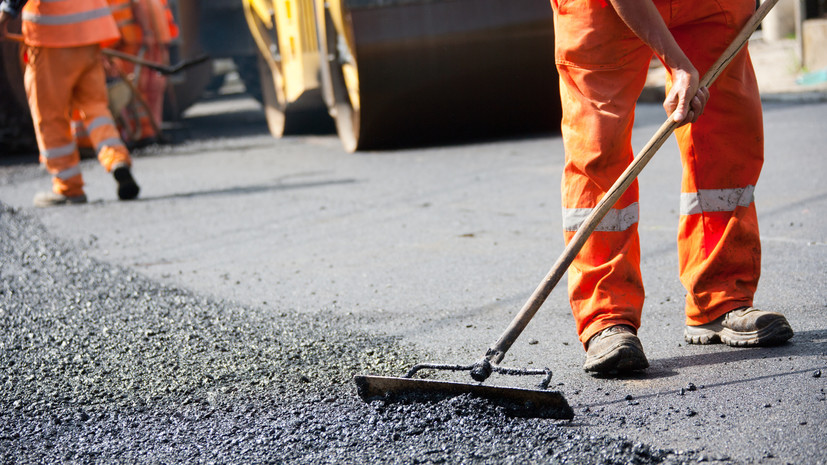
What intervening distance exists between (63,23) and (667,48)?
14.7ft

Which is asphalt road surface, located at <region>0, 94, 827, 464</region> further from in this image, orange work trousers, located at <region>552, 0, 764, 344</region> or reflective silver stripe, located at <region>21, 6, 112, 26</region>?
reflective silver stripe, located at <region>21, 6, 112, 26</region>

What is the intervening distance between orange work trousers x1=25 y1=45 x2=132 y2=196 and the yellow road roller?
5.81 ft

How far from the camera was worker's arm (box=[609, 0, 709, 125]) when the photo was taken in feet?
7.97

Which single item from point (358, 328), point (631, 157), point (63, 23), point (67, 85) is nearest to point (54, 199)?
point (67, 85)

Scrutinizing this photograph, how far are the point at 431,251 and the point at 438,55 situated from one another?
10.7 ft

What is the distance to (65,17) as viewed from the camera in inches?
234

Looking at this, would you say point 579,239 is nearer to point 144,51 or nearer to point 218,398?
point 218,398

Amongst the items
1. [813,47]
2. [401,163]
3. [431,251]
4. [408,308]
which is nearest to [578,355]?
[408,308]

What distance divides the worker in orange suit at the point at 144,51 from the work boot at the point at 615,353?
6.92 m

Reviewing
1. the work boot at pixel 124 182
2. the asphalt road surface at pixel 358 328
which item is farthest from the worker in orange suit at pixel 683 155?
the work boot at pixel 124 182

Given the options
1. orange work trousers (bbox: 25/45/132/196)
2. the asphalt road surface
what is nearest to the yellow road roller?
the asphalt road surface

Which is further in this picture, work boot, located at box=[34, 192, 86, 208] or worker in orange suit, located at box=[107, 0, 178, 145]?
worker in orange suit, located at box=[107, 0, 178, 145]

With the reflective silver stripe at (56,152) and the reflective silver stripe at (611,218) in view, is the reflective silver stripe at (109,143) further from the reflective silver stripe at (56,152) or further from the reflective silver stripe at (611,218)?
the reflective silver stripe at (611,218)

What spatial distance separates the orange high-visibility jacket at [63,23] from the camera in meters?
5.89
